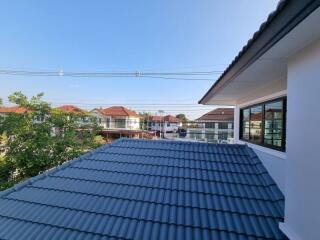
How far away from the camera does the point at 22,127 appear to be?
10.8 m

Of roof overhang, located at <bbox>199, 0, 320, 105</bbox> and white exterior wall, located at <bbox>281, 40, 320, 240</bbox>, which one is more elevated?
roof overhang, located at <bbox>199, 0, 320, 105</bbox>

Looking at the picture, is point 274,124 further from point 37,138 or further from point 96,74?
point 96,74

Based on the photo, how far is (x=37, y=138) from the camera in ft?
Result: 36.1

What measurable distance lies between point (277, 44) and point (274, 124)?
89.6 inches

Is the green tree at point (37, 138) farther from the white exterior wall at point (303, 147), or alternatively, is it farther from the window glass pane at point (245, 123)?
the white exterior wall at point (303, 147)

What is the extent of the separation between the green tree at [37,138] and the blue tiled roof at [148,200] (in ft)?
25.5

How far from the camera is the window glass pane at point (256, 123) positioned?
4.58 meters

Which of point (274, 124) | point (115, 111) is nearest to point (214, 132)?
point (274, 124)

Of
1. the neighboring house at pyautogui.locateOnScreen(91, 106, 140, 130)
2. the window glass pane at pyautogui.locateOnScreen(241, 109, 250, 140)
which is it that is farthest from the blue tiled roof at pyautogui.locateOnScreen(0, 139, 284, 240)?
the neighboring house at pyautogui.locateOnScreen(91, 106, 140, 130)

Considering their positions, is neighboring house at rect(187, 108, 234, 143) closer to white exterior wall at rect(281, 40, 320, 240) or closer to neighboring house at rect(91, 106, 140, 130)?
white exterior wall at rect(281, 40, 320, 240)

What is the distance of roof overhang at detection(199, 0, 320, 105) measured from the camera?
145 centimetres

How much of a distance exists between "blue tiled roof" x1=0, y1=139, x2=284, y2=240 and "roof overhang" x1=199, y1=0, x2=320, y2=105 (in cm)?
189

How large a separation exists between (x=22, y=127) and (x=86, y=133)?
3.99m

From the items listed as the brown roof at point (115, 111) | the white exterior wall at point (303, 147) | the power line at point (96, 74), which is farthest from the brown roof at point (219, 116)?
the white exterior wall at point (303, 147)
